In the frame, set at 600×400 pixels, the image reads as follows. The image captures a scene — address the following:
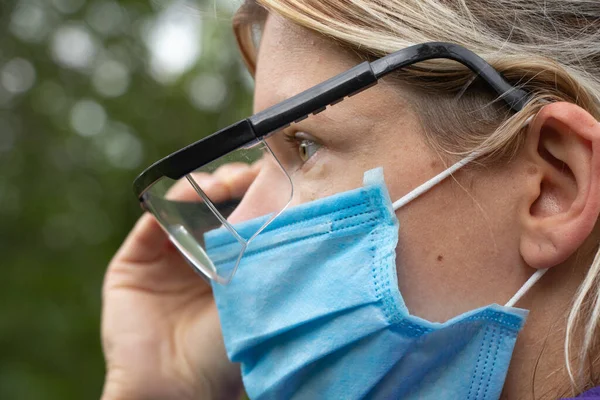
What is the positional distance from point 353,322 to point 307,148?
1.64ft

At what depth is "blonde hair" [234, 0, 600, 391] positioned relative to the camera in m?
1.73

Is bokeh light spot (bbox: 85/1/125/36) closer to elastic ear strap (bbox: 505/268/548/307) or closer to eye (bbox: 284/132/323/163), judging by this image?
eye (bbox: 284/132/323/163)

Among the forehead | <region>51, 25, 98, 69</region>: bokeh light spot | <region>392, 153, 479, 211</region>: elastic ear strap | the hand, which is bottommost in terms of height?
the hand

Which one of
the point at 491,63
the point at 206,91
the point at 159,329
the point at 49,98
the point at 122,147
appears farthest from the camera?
the point at 206,91

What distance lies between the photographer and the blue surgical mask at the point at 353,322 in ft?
5.67

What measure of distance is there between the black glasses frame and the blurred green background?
681 cm

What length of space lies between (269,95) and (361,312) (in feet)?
2.23

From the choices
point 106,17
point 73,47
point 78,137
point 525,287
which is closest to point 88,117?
point 78,137

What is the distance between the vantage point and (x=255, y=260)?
198 centimetres

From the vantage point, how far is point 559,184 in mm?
1733

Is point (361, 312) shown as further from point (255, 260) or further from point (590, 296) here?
point (590, 296)

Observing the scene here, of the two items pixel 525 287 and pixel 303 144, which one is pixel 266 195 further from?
pixel 525 287

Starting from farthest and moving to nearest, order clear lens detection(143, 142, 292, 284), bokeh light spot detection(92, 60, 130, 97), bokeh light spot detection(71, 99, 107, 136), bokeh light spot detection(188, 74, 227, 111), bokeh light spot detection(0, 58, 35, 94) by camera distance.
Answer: bokeh light spot detection(188, 74, 227, 111)
bokeh light spot detection(92, 60, 130, 97)
bokeh light spot detection(71, 99, 107, 136)
bokeh light spot detection(0, 58, 35, 94)
clear lens detection(143, 142, 292, 284)

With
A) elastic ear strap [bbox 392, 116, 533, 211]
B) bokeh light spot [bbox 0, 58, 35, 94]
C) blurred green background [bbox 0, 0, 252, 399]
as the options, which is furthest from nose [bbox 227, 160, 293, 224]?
bokeh light spot [bbox 0, 58, 35, 94]
